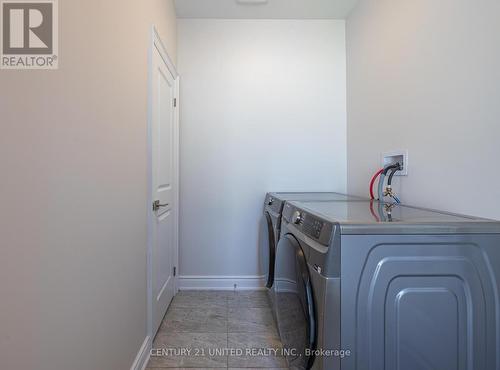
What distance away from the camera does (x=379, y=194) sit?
178 centimetres

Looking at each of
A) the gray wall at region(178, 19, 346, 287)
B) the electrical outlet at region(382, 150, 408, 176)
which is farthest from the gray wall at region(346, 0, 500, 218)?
the gray wall at region(178, 19, 346, 287)

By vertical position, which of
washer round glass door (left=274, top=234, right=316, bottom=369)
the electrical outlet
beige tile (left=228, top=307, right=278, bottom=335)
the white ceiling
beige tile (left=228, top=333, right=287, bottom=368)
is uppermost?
the white ceiling

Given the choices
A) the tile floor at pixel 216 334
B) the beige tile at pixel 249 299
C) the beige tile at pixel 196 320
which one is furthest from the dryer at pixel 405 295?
→ the beige tile at pixel 249 299

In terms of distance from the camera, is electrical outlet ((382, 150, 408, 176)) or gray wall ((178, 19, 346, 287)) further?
gray wall ((178, 19, 346, 287))

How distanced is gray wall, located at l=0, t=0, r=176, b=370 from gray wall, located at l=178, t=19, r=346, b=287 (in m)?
1.08

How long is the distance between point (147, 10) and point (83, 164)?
3.86 feet

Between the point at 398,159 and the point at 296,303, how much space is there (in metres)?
1.18

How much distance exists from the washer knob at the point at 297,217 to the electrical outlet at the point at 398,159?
83cm

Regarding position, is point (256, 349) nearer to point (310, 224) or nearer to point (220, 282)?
point (220, 282)

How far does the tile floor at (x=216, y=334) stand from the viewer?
158 centimetres

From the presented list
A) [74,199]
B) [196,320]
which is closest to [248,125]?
[196,320]

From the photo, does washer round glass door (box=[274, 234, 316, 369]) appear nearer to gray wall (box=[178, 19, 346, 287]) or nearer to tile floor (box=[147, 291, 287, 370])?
tile floor (box=[147, 291, 287, 370])

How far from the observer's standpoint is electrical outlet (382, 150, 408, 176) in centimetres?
161

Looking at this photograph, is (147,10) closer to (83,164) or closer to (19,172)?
(83,164)
